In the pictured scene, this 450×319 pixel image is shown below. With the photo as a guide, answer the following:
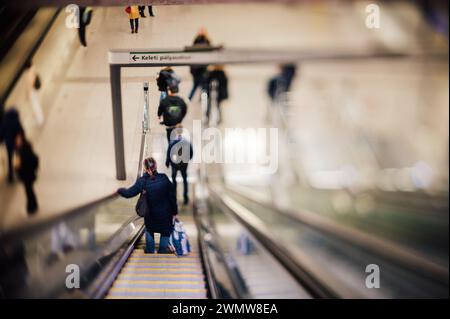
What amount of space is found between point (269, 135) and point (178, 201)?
72 centimetres

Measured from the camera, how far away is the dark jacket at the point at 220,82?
6.34ft

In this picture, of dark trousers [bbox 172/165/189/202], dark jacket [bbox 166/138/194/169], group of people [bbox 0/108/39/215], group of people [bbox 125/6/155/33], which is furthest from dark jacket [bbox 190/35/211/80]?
group of people [bbox 0/108/39/215]

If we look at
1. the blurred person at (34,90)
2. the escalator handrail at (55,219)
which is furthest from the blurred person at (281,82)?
the blurred person at (34,90)

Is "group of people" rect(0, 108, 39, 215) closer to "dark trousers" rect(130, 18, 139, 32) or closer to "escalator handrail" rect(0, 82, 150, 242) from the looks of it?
"escalator handrail" rect(0, 82, 150, 242)

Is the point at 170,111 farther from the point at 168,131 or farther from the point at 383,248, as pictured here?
the point at 383,248

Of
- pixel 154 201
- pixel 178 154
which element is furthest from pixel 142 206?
pixel 178 154

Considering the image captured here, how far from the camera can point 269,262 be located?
99.4 inches

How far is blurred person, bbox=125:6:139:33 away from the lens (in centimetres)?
178

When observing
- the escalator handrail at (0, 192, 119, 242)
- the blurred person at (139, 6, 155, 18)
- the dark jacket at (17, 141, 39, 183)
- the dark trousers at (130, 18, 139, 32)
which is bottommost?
the escalator handrail at (0, 192, 119, 242)

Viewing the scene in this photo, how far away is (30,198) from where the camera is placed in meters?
1.73

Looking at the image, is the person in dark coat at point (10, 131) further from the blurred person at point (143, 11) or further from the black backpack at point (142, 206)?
the blurred person at point (143, 11)

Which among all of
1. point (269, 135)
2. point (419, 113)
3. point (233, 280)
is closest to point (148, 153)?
point (269, 135)

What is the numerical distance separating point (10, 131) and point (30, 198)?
0.41 meters

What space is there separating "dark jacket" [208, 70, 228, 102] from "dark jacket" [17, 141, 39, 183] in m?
1.15
